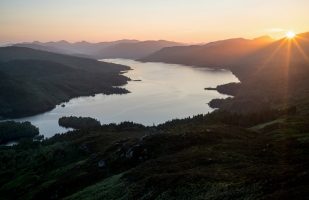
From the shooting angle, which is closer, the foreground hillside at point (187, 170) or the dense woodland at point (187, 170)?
the dense woodland at point (187, 170)

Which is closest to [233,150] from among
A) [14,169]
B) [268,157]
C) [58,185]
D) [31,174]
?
[268,157]

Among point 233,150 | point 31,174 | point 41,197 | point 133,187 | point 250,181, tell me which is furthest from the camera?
point 31,174

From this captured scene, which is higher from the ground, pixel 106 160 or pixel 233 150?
pixel 233 150

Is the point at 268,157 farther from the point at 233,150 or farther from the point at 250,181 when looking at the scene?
the point at 250,181

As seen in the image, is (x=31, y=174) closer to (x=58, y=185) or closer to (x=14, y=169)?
(x=14, y=169)

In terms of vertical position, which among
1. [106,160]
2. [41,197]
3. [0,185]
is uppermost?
[106,160]

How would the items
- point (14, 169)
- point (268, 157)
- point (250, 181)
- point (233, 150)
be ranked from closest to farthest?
point (250, 181), point (268, 157), point (233, 150), point (14, 169)

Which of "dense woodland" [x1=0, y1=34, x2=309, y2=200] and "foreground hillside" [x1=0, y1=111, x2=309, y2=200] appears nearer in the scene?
"dense woodland" [x1=0, y1=34, x2=309, y2=200]

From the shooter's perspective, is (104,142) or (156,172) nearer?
(156,172)
